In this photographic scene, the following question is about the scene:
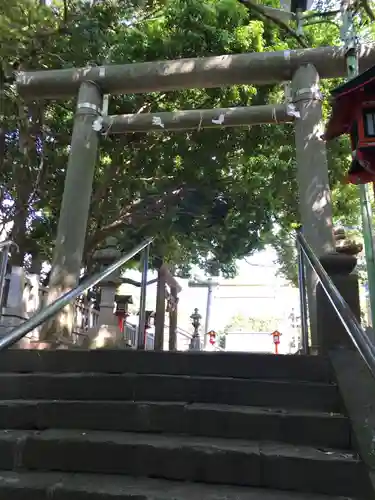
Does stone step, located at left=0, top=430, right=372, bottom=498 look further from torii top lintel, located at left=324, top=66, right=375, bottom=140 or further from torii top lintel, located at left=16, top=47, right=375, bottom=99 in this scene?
torii top lintel, located at left=16, top=47, right=375, bottom=99

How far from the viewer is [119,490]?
2.18m

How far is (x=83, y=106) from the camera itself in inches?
251

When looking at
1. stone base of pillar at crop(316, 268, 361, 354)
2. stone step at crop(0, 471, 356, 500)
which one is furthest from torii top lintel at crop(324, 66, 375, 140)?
stone step at crop(0, 471, 356, 500)

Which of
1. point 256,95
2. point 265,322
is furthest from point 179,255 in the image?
point 265,322

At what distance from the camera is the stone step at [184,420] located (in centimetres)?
254

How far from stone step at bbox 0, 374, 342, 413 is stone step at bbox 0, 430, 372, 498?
0.38m

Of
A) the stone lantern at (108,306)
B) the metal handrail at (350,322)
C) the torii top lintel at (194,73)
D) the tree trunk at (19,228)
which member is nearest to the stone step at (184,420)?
the metal handrail at (350,322)

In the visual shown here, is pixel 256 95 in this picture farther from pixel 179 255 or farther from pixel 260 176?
pixel 179 255

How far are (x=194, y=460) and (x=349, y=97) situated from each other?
3.66 meters

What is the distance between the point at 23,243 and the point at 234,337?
1132 cm

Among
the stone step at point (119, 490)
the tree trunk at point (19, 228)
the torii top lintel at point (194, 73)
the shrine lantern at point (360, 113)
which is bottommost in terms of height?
the stone step at point (119, 490)

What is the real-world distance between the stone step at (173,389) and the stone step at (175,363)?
0.13 m

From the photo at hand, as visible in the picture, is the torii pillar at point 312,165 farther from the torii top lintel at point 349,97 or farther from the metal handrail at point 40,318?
the metal handrail at point 40,318

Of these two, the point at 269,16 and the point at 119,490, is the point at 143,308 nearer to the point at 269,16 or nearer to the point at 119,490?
the point at 119,490
